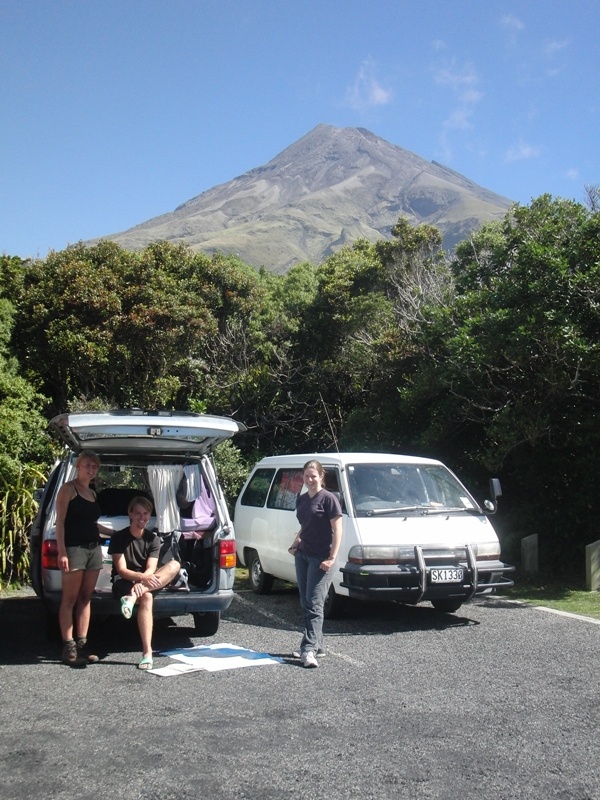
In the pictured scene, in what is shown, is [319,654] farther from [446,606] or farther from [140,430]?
[446,606]

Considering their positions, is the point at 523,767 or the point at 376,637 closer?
the point at 523,767

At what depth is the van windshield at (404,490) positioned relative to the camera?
944cm

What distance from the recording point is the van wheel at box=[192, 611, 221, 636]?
8336mm

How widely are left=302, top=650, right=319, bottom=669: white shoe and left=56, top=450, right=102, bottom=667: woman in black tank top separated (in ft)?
5.63

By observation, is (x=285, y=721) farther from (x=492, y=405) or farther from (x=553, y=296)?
(x=492, y=405)

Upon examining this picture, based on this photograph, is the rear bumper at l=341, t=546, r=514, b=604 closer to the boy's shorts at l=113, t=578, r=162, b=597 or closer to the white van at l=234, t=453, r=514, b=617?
the white van at l=234, t=453, r=514, b=617

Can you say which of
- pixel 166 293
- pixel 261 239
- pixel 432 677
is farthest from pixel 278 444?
pixel 261 239

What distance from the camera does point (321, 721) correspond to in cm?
547

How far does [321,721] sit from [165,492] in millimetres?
3737

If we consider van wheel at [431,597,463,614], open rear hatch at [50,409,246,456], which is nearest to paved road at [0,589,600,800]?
van wheel at [431,597,463,614]

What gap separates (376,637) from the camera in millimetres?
8445

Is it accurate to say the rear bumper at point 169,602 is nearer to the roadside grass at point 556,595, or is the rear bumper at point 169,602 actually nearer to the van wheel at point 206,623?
the van wheel at point 206,623

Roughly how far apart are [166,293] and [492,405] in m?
9.59

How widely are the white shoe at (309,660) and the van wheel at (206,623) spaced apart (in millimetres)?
1400
